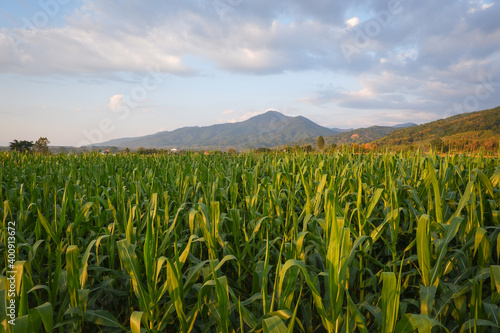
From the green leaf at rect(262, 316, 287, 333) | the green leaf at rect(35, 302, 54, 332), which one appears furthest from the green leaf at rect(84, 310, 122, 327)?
the green leaf at rect(262, 316, 287, 333)

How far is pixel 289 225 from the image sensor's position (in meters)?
2.65

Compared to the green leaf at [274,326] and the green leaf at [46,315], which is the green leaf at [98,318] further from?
the green leaf at [274,326]

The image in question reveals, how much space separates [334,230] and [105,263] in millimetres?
2163

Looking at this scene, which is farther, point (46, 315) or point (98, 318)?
point (98, 318)

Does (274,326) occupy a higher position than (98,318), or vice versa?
(274,326)

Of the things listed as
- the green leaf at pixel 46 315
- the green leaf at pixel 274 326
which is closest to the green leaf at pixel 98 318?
the green leaf at pixel 46 315

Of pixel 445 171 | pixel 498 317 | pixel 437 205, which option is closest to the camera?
pixel 498 317

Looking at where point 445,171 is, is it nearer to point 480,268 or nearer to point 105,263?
point 480,268

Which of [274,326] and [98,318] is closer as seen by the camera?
[274,326]

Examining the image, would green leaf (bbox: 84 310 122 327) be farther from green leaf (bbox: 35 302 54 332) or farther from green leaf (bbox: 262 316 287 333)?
green leaf (bbox: 262 316 287 333)

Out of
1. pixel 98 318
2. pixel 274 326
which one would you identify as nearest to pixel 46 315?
pixel 98 318

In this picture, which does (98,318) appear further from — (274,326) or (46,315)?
(274,326)

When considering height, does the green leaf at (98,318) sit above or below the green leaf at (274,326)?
below

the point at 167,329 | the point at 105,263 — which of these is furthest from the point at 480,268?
the point at 105,263
